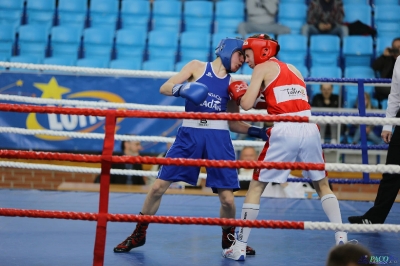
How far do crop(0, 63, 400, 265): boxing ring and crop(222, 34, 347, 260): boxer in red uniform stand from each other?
0.66 ft

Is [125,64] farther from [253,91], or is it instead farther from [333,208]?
[333,208]

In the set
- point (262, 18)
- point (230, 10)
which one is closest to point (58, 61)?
point (230, 10)

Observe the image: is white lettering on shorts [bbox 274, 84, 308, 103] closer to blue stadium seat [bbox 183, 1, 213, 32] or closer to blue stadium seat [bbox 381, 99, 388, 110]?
blue stadium seat [bbox 381, 99, 388, 110]

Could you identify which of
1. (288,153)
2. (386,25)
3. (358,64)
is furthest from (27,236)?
(386,25)

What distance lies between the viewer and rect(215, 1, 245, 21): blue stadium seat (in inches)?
367

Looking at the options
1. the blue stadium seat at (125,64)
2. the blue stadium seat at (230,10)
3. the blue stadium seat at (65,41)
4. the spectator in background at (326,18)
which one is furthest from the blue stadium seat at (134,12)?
the spectator in background at (326,18)

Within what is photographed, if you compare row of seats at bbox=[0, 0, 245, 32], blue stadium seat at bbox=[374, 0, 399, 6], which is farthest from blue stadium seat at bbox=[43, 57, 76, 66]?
blue stadium seat at bbox=[374, 0, 399, 6]

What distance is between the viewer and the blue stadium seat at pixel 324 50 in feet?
29.0

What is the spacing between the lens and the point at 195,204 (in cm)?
522

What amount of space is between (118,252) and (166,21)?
20.3 ft

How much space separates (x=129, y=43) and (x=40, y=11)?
5.00ft

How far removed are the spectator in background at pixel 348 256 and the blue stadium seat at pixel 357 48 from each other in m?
7.41

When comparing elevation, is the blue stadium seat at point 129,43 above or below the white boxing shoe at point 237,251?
above

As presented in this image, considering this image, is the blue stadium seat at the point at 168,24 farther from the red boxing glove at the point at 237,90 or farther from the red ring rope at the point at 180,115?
the red ring rope at the point at 180,115
